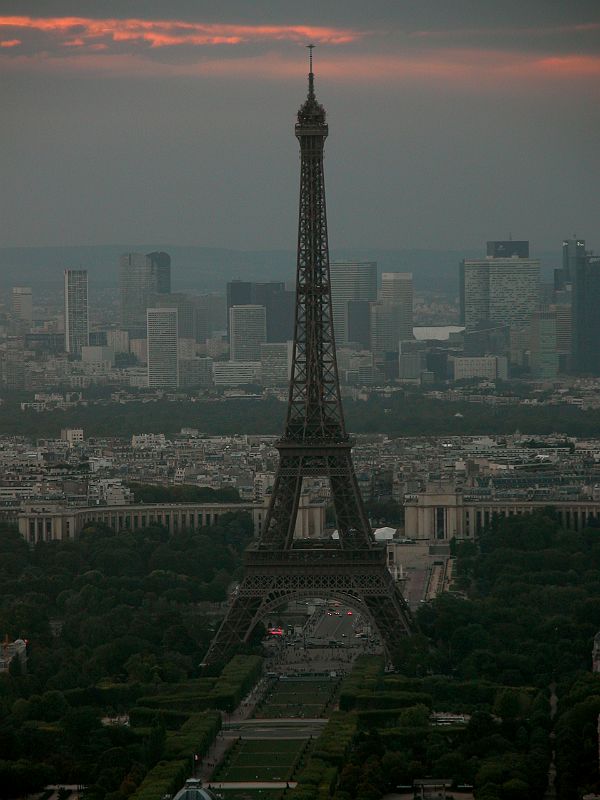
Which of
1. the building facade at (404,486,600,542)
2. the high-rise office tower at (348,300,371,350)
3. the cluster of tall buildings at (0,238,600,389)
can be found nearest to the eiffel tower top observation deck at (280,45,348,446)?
the building facade at (404,486,600,542)

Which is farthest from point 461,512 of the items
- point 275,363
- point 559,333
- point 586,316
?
point 559,333

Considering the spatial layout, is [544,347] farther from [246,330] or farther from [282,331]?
[246,330]

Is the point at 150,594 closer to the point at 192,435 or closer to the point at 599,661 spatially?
the point at 599,661

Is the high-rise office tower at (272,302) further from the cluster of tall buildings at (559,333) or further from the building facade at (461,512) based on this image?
Result: the building facade at (461,512)

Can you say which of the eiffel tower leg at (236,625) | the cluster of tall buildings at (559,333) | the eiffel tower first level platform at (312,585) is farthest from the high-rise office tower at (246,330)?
the eiffel tower leg at (236,625)

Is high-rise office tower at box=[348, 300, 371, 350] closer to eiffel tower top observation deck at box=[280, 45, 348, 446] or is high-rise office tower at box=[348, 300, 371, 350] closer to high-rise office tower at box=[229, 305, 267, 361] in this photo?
high-rise office tower at box=[229, 305, 267, 361]

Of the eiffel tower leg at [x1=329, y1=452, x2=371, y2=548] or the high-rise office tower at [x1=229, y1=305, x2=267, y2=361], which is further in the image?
the high-rise office tower at [x1=229, y1=305, x2=267, y2=361]
